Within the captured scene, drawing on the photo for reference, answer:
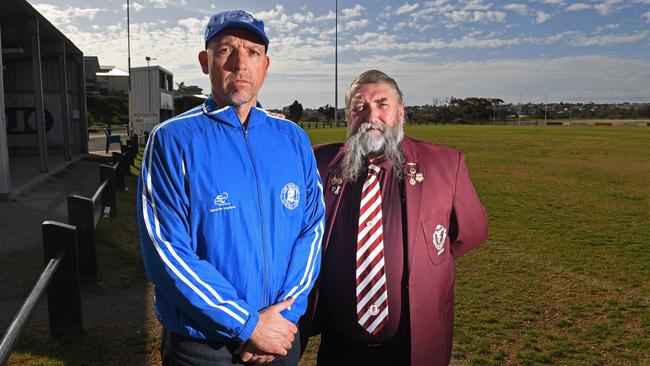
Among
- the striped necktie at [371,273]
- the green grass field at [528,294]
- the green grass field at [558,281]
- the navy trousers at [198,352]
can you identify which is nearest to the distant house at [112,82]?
the green grass field at [528,294]

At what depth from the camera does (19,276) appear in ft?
18.1

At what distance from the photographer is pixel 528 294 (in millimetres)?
5312

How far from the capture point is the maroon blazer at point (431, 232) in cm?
246

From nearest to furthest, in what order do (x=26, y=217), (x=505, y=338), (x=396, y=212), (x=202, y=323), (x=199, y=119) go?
(x=202, y=323)
(x=199, y=119)
(x=396, y=212)
(x=505, y=338)
(x=26, y=217)

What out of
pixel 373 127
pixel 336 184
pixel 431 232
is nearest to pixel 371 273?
pixel 431 232

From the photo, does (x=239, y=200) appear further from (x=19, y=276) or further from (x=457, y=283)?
(x=19, y=276)

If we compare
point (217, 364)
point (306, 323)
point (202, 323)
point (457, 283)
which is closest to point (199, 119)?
point (202, 323)

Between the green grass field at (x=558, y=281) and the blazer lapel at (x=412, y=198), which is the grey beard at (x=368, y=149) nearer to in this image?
the blazer lapel at (x=412, y=198)

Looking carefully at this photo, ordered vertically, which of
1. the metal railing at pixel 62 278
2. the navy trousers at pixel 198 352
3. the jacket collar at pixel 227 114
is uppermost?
the jacket collar at pixel 227 114

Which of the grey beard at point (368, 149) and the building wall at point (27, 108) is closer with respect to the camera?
the grey beard at point (368, 149)

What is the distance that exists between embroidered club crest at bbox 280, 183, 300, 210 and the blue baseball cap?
587 millimetres

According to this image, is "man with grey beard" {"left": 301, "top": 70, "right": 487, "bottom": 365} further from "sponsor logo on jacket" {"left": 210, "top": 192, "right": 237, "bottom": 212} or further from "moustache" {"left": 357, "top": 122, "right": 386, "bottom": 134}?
"sponsor logo on jacket" {"left": 210, "top": 192, "right": 237, "bottom": 212}

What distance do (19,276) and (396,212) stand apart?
4.72 metres

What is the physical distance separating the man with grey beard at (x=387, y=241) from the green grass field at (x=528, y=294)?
1.48 metres
